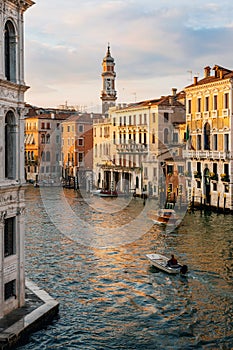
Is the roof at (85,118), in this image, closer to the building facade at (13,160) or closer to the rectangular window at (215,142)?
the rectangular window at (215,142)

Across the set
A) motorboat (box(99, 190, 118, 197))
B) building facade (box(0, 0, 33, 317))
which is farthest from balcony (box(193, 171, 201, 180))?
building facade (box(0, 0, 33, 317))

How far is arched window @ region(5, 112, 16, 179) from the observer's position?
37.6 ft

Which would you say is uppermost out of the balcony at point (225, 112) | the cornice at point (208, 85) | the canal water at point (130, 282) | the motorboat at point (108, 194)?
the cornice at point (208, 85)

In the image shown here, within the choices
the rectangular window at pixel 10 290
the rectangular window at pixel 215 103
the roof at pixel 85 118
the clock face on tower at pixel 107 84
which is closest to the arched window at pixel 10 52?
the rectangular window at pixel 10 290

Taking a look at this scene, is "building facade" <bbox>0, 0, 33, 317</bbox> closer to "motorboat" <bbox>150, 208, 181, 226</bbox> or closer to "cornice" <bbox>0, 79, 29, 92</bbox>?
"cornice" <bbox>0, 79, 29, 92</bbox>

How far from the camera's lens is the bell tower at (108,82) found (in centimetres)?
6191

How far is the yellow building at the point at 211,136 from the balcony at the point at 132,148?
23.0 ft

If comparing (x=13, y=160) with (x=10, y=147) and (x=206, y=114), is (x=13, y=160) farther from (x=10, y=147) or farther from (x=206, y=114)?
(x=206, y=114)

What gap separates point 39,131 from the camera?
6088 cm

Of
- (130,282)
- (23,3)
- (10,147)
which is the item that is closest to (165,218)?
(130,282)

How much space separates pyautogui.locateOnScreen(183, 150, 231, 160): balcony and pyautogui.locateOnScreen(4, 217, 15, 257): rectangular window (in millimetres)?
22114

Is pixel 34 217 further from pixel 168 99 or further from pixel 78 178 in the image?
pixel 78 178

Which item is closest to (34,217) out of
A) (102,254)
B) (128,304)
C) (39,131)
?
(102,254)

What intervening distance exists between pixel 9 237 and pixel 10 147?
191 centimetres
